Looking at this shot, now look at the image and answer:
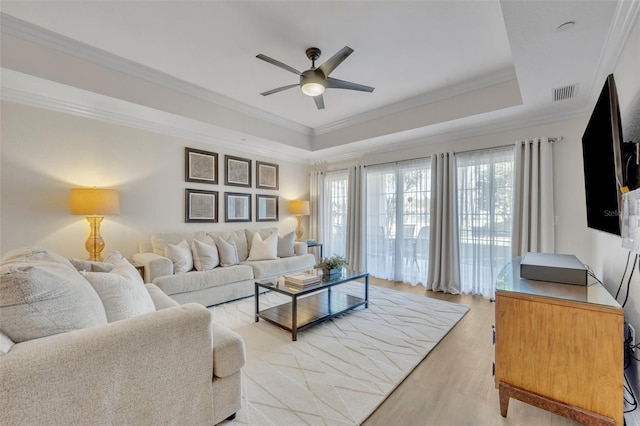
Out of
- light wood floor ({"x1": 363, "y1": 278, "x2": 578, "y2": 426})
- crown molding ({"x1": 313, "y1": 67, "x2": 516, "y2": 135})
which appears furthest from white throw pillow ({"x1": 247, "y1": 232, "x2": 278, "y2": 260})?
light wood floor ({"x1": 363, "y1": 278, "x2": 578, "y2": 426})

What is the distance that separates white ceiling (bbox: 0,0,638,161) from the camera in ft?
6.76

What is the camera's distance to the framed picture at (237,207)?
4633 mm

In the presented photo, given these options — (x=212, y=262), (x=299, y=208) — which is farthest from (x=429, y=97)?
(x=212, y=262)

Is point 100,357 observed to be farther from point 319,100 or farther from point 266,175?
point 266,175

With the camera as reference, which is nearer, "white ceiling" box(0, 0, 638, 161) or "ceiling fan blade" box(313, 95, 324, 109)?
"white ceiling" box(0, 0, 638, 161)

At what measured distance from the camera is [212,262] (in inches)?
144

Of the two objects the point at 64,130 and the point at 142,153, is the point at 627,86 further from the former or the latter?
the point at 64,130

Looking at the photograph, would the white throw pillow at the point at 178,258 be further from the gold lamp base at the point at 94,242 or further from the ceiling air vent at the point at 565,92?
the ceiling air vent at the point at 565,92

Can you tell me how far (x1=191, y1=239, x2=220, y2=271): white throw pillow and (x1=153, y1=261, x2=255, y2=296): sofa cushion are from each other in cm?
14

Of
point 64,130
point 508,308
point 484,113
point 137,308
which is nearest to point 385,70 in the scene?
point 484,113

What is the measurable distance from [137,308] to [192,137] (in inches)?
127

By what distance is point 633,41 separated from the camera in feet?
5.32

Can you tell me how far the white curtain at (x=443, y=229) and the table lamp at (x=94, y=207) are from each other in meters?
4.21

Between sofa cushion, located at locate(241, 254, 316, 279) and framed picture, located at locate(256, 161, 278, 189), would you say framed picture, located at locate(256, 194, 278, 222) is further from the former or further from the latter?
sofa cushion, located at locate(241, 254, 316, 279)
